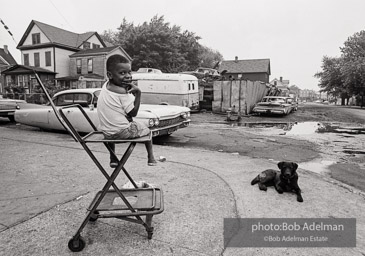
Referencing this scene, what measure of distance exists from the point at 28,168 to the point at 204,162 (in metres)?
3.28

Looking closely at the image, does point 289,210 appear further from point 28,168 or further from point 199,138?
point 199,138

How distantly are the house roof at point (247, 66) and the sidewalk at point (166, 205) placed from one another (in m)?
50.8

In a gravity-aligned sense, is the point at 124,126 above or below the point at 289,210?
above

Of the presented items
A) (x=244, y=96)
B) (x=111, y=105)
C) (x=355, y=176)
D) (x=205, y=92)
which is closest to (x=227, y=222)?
(x=111, y=105)

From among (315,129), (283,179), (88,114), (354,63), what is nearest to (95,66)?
(88,114)

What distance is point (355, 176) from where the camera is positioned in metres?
5.07

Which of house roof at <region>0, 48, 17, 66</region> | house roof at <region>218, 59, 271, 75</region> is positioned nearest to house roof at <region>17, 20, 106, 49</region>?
house roof at <region>0, 48, 17, 66</region>

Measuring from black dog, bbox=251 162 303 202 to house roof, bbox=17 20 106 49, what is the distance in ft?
103

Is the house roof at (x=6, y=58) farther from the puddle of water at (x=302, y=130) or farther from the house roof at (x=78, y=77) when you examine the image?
the puddle of water at (x=302, y=130)

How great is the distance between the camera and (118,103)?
2.35 meters

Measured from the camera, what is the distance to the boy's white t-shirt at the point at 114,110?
92.3 inches

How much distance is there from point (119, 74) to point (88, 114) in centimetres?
567

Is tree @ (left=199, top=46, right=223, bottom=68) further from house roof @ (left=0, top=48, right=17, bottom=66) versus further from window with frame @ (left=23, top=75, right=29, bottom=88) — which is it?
house roof @ (left=0, top=48, right=17, bottom=66)

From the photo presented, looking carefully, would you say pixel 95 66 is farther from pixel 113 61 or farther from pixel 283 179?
pixel 113 61
